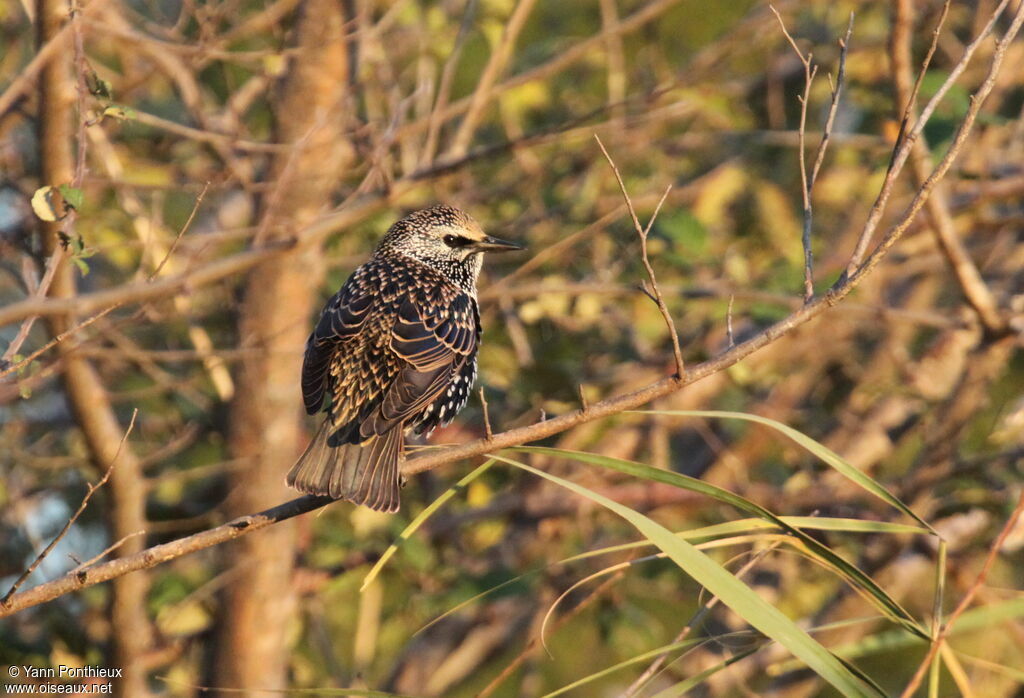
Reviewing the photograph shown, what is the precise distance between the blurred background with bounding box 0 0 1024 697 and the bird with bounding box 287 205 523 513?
1.02 feet

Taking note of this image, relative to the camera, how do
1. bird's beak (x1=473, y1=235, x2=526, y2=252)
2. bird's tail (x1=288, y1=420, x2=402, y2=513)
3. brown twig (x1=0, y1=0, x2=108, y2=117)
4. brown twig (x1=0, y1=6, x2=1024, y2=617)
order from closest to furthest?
brown twig (x1=0, y1=6, x2=1024, y2=617) → brown twig (x1=0, y1=0, x2=108, y2=117) → bird's tail (x1=288, y1=420, x2=402, y2=513) → bird's beak (x1=473, y1=235, x2=526, y2=252)

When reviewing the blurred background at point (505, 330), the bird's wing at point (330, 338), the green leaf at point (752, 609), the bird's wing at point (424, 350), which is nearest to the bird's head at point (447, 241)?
the blurred background at point (505, 330)

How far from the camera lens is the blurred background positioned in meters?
5.12

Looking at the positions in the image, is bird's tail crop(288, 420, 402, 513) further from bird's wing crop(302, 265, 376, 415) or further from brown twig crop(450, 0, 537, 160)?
brown twig crop(450, 0, 537, 160)

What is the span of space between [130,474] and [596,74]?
4791mm

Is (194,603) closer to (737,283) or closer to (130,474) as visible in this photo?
(130,474)

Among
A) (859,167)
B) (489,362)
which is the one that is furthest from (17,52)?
(859,167)

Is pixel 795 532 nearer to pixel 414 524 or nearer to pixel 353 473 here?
pixel 414 524

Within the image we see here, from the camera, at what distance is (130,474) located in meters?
4.69

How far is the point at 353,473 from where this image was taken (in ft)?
12.3

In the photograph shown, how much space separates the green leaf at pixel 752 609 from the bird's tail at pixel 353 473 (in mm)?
1344

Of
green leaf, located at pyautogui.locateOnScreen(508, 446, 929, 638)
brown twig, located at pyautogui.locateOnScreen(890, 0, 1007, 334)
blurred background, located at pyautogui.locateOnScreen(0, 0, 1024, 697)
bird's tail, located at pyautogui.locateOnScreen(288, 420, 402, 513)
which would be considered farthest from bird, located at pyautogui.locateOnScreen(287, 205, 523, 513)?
brown twig, located at pyautogui.locateOnScreen(890, 0, 1007, 334)

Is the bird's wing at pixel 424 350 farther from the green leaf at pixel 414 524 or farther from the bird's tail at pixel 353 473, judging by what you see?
the green leaf at pixel 414 524

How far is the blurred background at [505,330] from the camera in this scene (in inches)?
202
